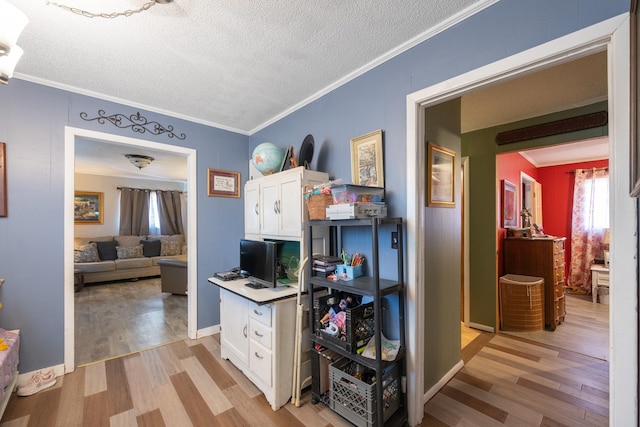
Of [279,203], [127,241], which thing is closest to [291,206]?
[279,203]

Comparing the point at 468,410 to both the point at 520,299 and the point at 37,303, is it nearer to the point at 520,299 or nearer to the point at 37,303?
the point at 520,299

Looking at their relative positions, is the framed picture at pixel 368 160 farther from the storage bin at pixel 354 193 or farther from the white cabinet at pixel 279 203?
the white cabinet at pixel 279 203

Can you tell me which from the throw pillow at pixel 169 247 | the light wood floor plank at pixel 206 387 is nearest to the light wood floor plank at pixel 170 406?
the light wood floor plank at pixel 206 387

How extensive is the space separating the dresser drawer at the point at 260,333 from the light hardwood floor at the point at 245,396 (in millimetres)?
411

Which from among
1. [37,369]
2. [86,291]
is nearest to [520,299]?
[37,369]

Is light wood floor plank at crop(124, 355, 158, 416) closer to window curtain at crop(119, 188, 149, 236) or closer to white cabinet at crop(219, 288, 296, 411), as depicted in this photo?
white cabinet at crop(219, 288, 296, 411)

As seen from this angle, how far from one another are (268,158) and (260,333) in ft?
5.13

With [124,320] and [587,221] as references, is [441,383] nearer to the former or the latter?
[124,320]

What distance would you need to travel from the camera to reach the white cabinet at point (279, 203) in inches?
87.5

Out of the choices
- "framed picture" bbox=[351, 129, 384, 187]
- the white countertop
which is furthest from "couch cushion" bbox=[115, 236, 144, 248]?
"framed picture" bbox=[351, 129, 384, 187]

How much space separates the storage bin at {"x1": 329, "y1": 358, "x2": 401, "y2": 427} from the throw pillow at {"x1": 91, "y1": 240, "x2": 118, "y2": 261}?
20.9ft

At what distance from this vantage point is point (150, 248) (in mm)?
6496

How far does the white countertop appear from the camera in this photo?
1938 mm

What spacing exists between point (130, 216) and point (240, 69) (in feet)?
21.6
